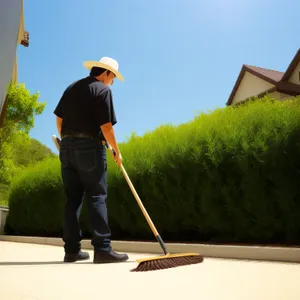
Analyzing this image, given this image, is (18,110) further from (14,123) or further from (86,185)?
(86,185)

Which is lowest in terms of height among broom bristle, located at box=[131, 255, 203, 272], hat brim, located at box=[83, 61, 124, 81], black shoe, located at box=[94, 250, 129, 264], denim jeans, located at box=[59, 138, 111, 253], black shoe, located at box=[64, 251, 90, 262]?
black shoe, located at box=[64, 251, 90, 262]

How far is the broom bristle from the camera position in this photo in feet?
11.1

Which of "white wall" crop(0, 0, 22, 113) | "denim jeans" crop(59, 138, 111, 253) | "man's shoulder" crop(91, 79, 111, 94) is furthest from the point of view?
"white wall" crop(0, 0, 22, 113)

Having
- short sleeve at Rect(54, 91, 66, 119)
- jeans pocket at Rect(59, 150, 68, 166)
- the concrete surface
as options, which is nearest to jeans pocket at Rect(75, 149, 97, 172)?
jeans pocket at Rect(59, 150, 68, 166)

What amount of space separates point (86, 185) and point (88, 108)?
0.83 metres

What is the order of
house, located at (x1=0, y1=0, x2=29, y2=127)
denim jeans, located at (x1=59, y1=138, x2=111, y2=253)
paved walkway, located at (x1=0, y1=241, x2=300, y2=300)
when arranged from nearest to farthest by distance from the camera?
1. paved walkway, located at (x1=0, y1=241, x2=300, y2=300)
2. denim jeans, located at (x1=59, y1=138, x2=111, y2=253)
3. house, located at (x1=0, y1=0, x2=29, y2=127)

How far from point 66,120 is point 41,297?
225cm

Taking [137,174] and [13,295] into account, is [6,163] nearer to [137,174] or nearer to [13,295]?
[137,174]

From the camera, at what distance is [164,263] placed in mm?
3516

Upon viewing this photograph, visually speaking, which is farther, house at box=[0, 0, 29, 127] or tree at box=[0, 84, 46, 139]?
tree at box=[0, 84, 46, 139]

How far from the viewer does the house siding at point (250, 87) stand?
24.9m

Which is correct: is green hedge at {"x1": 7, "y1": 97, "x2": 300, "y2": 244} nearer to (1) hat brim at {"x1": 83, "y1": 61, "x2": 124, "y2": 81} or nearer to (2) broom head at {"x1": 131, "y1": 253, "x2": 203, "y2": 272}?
(2) broom head at {"x1": 131, "y1": 253, "x2": 203, "y2": 272}

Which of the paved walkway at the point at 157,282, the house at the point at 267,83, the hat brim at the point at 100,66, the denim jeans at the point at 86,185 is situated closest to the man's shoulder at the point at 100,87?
the hat brim at the point at 100,66

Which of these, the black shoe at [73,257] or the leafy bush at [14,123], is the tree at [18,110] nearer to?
the leafy bush at [14,123]
